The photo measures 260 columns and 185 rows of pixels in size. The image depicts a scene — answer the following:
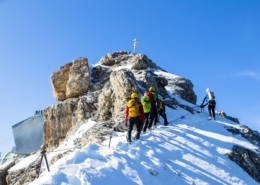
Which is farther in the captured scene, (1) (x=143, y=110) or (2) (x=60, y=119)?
(2) (x=60, y=119)

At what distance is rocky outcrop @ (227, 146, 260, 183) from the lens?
11.8 metres

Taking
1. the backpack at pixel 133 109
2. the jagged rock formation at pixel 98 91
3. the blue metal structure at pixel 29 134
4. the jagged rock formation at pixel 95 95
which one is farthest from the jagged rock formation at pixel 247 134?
the blue metal structure at pixel 29 134

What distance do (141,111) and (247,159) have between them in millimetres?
5716

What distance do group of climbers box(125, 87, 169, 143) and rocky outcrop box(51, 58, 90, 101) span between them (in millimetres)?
20647

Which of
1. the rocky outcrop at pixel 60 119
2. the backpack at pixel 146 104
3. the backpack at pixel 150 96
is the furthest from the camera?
the rocky outcrop at pixel 60 119

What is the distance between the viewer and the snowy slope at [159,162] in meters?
7.85

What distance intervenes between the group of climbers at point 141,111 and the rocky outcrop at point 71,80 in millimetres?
20647

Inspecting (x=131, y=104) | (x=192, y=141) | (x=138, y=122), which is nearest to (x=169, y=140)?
(x=192, y=141)

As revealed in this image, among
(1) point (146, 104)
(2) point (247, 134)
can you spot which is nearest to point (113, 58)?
→ (2) point (247, 134)

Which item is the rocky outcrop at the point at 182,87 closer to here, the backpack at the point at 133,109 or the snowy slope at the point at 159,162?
the snowy slope at the point at 159,162

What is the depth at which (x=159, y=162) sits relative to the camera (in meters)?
10.1

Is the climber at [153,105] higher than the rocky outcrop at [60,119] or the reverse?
higher

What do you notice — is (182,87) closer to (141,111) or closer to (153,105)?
(153,105)

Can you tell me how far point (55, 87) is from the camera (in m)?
38.1
